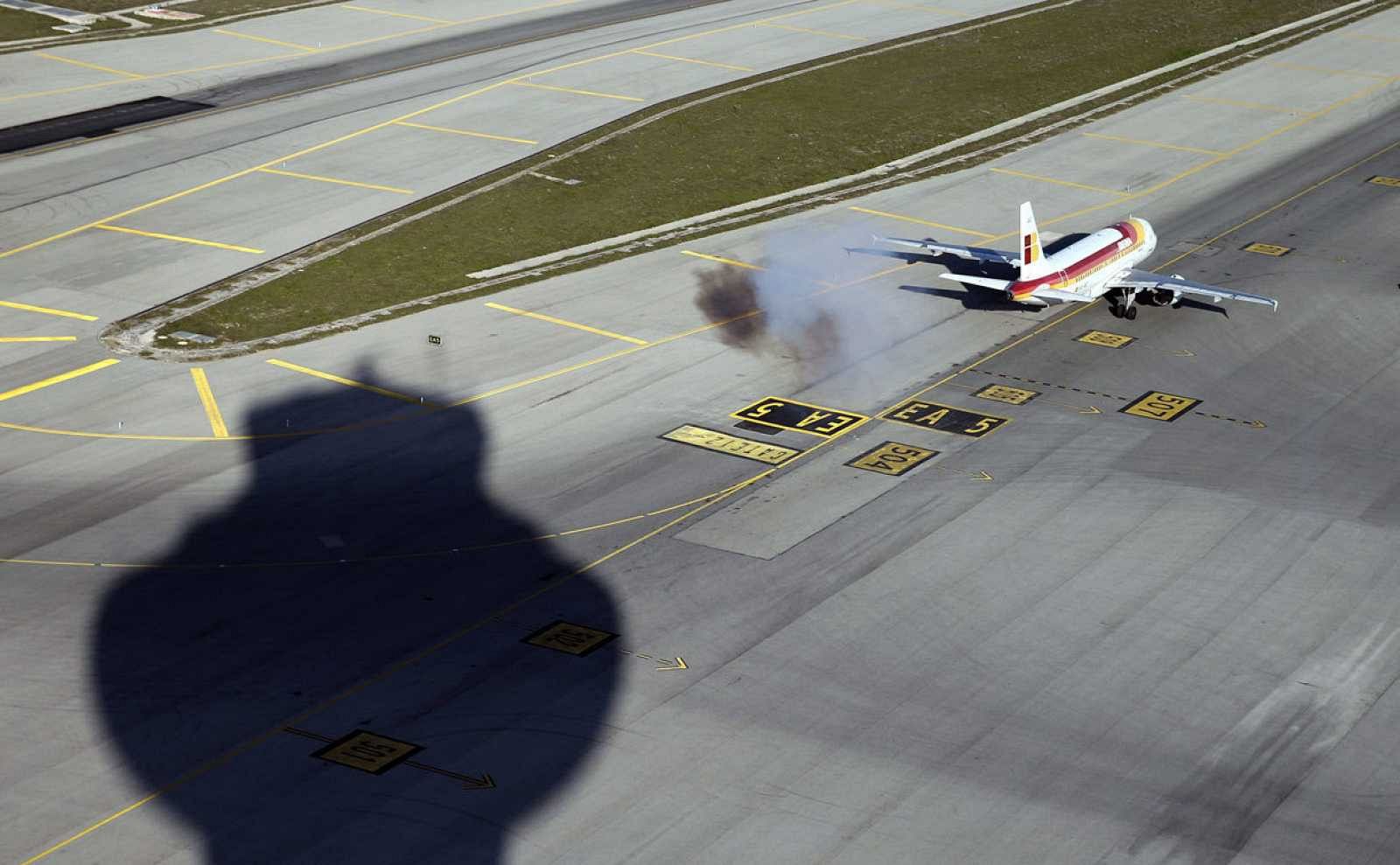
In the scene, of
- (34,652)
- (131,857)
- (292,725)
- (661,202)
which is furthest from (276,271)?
(131,857)

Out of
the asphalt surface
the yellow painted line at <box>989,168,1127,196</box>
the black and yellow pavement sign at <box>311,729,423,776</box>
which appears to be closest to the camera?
the asphalt surface

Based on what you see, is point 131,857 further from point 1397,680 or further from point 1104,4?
point 1104,4

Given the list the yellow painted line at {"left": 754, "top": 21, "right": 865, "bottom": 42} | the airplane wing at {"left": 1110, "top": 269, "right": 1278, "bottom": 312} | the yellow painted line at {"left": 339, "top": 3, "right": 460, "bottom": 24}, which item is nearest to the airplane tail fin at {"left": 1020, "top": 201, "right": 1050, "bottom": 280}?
the airplane wing at {"left": 1110, "top": 269, "right": 1278, "bottom": 312}

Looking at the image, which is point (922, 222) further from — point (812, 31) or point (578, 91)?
point (812, 31)

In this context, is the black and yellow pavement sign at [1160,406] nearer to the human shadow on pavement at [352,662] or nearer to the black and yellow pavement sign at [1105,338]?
the black and yellow pavement sign at [1105,338]

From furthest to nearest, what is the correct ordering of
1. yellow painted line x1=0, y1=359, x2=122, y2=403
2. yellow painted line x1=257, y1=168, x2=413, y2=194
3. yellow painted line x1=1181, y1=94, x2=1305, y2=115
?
yellow painted line x1=1181, y1=94, x2=1305, y2=115 → yellow painted line x1=257, y1=168, x2=413, y2=194 → yellow painted line x1=0, y1=359, x2=122, y2=403

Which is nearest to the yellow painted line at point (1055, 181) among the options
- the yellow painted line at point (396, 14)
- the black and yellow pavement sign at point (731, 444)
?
the black and yellow pavement sign at point (731, 444)

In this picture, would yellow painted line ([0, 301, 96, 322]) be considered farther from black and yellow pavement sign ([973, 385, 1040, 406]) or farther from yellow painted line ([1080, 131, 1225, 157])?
yellow painted line ([1080, 131, 1225, 157])
